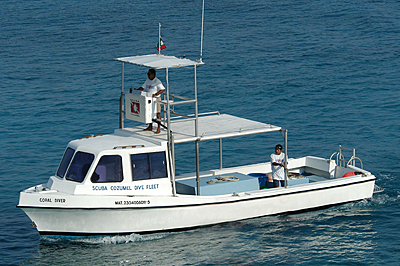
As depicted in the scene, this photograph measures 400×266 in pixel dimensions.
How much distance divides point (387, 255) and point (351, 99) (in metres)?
15.7

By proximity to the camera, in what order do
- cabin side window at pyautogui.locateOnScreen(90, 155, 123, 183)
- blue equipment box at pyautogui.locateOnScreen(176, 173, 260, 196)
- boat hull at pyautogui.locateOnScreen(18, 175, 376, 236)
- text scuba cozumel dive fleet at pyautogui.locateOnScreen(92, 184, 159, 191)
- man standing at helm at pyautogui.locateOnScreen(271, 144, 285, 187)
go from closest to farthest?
boat hull at pyautogui.locateOnScreen(18, 175, 376, 236) → text scuba cozumel dive fleet at pyautogui.locateOnScreen(92, 184, 159, 191) → cabin side window at pyautogui.locateOnScreen(90, 155, 123, 183) → blue equipment box at pyautogui.locateOnScreen(176, 173, 260, 196) → man standing at helm at pyautogui.locateOnScreen(271, 144, 285, 187)

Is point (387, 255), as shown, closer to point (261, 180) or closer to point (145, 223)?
point (261, 180)

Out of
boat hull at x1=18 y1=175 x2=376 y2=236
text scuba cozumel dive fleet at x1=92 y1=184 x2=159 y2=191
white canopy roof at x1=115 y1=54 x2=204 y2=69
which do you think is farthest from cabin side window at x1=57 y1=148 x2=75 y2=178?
white canopy roof at x1=115 y1=54 x2=204 y2=69

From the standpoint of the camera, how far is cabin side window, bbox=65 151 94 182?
14.4 m

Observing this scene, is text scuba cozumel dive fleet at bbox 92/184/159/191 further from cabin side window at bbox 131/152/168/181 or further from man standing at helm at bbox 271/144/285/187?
man standing at helm at bbox 271/144/285/187

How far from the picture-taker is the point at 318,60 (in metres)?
35.1

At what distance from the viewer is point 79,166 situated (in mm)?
14531

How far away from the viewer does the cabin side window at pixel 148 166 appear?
1451cm

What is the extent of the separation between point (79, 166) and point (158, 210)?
2.25 metres

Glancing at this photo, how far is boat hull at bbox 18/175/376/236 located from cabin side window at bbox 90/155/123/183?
53cm

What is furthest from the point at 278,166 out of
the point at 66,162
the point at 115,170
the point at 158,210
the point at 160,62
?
the point at 66,162

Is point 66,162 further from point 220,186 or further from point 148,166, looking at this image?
point 220,186

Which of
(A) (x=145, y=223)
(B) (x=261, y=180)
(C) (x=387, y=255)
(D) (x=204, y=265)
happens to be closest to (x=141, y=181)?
(A) (x=145, y=223)

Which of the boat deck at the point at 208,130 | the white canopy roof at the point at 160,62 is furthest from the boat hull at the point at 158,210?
the white canopy roof at the point at 160,62
